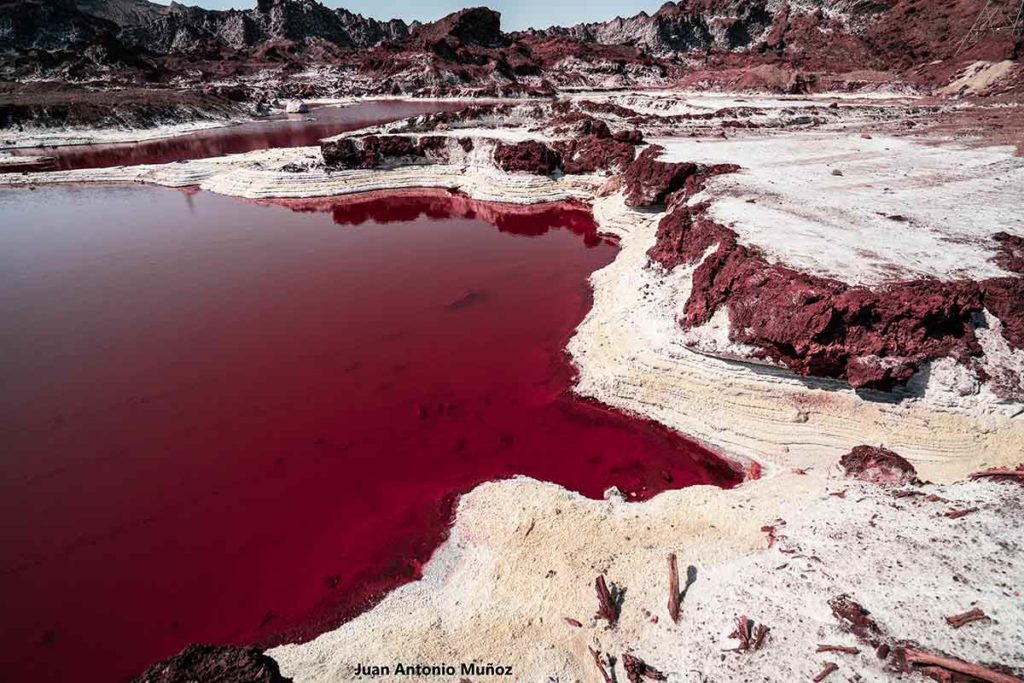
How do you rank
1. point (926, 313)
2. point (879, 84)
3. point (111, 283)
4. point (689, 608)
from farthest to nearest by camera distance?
point (879, 84) → point (111, 283) → point (926, 313) → point (689, 608)

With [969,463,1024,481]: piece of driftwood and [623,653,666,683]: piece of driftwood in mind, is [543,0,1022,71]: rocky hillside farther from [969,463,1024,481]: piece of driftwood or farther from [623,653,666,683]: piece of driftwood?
[623,653,666,683]: piece of driftwood

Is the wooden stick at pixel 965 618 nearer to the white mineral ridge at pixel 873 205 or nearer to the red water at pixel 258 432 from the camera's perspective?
the red water at pixel 258 432

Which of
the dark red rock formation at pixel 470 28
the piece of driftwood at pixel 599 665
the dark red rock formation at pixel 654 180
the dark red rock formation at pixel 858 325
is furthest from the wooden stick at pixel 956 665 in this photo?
the dark red rock formation at pixel 470 28

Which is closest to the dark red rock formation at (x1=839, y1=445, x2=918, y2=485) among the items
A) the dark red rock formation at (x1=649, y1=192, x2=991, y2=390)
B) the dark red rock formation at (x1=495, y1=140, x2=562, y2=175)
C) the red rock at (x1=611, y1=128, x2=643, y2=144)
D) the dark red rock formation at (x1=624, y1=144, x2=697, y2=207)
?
the dark red rock formation at (x1=649, y1=192, x2=991, y2=390)

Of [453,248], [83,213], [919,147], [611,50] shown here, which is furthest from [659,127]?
[611,50]

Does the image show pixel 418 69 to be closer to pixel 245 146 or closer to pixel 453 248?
pixel 245 146
